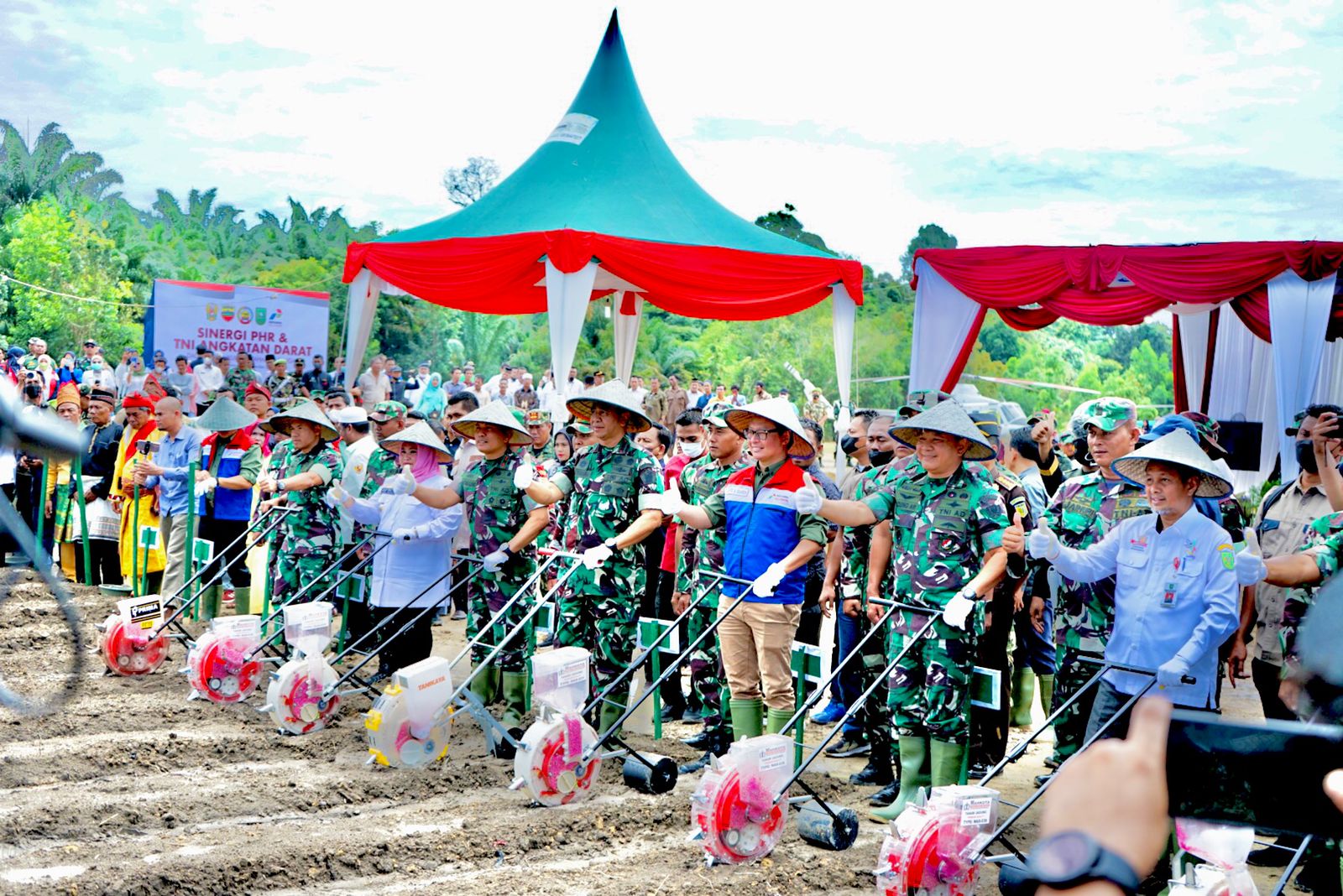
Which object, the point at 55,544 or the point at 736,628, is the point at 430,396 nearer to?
the point at 55,544

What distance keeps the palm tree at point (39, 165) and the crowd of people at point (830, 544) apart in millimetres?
48694

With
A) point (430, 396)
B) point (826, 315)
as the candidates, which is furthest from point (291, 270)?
point (430, 396)

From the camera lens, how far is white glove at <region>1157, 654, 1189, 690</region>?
14.6 ft

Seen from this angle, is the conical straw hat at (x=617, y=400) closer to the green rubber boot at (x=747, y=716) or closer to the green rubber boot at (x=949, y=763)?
the green rubber boot at (x=747, y=716)

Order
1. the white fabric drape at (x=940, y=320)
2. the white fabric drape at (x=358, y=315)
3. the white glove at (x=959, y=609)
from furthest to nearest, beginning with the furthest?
1. the white fabric drape at (x=358, y=315)
2. the white fabric drape at (x=940, y=320)
3. the white glove at (x=959, y=609)

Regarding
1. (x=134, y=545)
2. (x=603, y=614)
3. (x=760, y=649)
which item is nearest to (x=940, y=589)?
(x=760, y=649)

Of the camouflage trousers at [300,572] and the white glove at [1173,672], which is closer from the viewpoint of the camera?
the white glove at [1173,672]

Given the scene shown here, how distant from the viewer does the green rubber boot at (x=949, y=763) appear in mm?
5371

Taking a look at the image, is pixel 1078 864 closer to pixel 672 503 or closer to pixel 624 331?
pixel 672 503

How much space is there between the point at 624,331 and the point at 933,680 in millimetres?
11388

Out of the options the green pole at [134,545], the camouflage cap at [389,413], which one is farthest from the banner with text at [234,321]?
the camouflage cap at [389,413]

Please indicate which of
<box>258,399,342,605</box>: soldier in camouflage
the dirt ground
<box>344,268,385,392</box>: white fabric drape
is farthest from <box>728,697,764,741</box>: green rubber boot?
<box>344,268,385,392</box>: white fabric drape

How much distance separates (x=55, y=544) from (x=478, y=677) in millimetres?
5632

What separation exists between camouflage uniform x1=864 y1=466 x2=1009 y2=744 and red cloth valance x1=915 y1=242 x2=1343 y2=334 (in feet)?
24.6
